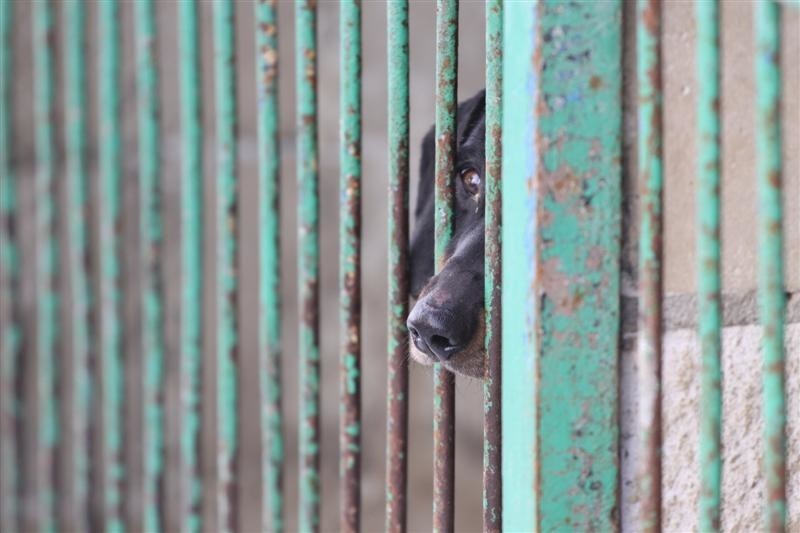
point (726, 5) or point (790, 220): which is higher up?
point (726, 5)

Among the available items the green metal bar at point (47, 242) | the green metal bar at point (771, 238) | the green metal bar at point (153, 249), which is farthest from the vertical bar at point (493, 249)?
the green metal bar at point (47, 242)

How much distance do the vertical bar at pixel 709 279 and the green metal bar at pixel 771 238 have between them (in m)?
0.03

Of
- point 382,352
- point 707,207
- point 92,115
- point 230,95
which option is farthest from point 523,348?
point 92,115

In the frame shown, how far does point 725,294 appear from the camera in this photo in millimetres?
829

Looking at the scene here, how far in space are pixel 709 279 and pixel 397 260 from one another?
33cm

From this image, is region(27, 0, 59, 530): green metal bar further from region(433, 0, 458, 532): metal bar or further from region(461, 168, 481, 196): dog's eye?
region(433, 0, 458, 532): metal bar

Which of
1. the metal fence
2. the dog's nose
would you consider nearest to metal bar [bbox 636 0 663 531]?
the metal fence

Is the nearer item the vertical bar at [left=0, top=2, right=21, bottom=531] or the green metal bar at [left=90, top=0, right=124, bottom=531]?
the green metal bar at [left=90, top=0, right=124, bottom=531]

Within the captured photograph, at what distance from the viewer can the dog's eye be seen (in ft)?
4.39

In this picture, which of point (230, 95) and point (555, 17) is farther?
point (230, 95)

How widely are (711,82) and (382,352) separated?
6.15 feet

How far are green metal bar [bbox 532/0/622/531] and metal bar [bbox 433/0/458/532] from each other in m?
0.14

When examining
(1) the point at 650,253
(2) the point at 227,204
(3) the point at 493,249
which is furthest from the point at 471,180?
(1) the point at 650,253

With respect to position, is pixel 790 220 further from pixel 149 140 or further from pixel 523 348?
pixel 149 140
